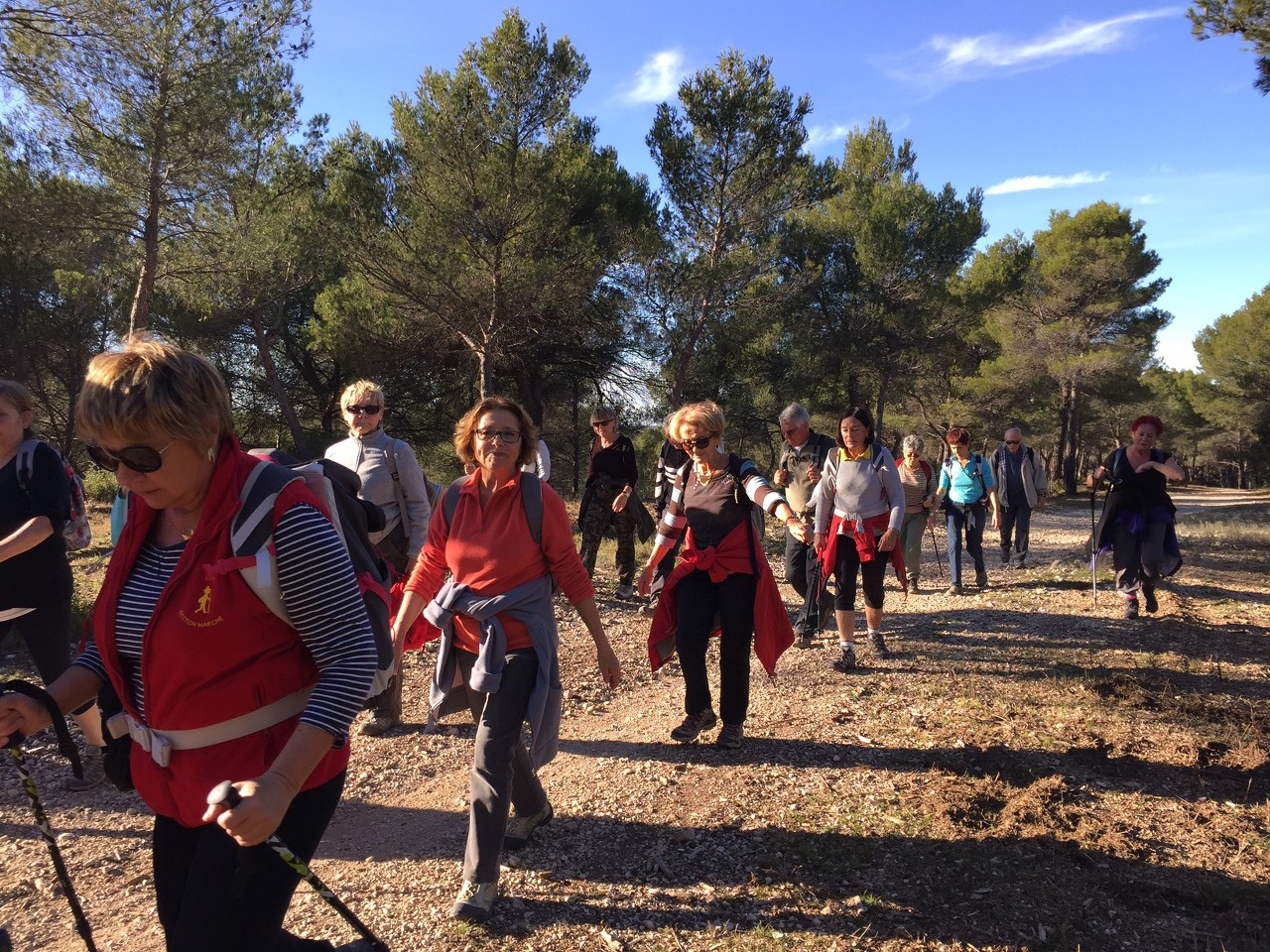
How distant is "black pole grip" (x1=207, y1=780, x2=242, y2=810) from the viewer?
1.55m

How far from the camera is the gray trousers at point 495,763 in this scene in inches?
120

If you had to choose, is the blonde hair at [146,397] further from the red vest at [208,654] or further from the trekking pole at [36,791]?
the trekking pole at [36,791]

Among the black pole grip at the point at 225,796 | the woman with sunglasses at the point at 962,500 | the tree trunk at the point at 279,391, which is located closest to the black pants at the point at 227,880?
the black pole grip at the point at 225,796

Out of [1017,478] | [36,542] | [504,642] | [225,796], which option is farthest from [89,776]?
[1017,478]

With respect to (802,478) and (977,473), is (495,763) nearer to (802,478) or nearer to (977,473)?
(802,478)

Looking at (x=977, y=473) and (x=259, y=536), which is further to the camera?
(x=977, y=473)

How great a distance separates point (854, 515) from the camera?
6.01 meters

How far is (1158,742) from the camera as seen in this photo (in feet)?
15.4

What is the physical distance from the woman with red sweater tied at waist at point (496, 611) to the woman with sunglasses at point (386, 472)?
1.32 m

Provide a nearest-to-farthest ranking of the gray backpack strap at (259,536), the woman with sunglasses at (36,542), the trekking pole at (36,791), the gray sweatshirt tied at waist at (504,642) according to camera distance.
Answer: the gray backpack strap at (259,536) < the trekking pole at (36,791) < the gray sweatshirt tied at waist at (504,642) < the woman with sunglasses at (36,542)

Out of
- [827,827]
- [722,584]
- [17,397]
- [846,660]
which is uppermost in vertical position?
[17,397]

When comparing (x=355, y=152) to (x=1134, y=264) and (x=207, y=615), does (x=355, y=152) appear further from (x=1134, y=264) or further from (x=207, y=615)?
(x=1134, y=264)

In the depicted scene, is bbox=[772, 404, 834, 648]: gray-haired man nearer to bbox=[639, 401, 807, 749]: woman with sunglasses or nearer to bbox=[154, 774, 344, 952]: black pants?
bbox=[639, 401, 807, 749]: woman with sunglasses

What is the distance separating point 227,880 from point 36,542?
279 centimetres
